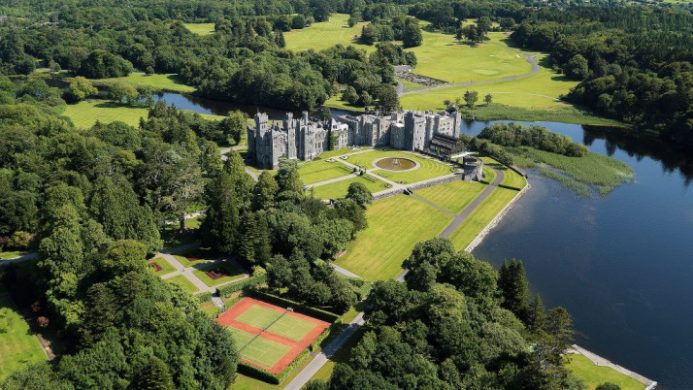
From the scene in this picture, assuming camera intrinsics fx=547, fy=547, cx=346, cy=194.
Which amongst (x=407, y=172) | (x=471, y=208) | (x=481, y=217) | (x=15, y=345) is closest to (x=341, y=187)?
(x=407, y=172)

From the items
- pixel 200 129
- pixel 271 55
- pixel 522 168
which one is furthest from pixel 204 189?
pixel 271 55

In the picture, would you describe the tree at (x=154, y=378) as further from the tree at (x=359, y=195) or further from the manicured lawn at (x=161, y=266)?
the tree at (x=359, y=195)

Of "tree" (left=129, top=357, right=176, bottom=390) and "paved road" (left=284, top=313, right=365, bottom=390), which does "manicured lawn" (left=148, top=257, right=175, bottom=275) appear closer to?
"paved road" (left=284, top=313, right=365, bottom=390)

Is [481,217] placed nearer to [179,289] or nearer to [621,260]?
[621,260]

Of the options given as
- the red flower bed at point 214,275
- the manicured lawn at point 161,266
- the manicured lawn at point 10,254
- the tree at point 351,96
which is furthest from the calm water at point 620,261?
the tree at point 351,96

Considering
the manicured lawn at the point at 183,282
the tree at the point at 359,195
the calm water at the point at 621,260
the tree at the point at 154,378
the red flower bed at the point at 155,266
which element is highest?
the tree at the point at 154,378

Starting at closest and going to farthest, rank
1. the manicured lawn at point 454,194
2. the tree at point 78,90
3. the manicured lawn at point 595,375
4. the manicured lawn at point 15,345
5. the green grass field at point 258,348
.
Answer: the manicured lawn at point 15,345 < the manicured lawn at point 595,375 < the green grass field at point 258,348 < the manicured lawn at point 454,194 < the tree at point 78,90

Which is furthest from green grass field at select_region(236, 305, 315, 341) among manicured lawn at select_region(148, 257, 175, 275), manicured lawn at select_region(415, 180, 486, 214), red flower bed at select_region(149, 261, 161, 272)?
manicured lawn at select_region(415, 180, 486, 214)
